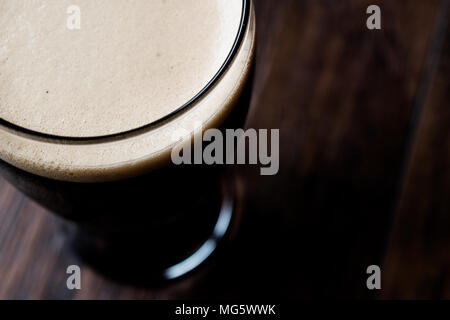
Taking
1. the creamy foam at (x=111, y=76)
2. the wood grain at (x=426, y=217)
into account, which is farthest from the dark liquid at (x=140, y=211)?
the wood grain at (x=426, y=217)

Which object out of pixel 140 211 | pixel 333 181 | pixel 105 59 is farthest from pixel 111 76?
pixel 333 181

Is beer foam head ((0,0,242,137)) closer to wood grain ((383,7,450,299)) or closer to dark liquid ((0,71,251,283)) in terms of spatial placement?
dark liquid ((0,71,251,283))

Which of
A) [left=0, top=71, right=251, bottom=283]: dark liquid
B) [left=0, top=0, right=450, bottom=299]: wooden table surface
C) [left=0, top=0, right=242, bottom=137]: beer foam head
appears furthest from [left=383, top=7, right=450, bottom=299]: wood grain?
[left=0, top=0, right=242, bottom=137]: beer foam head

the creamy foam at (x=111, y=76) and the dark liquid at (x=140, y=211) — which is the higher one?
the creamy foam at (x=111, y=76)

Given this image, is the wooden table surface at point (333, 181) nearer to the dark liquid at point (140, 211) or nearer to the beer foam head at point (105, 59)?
the dark liquid at point (140, 211)
